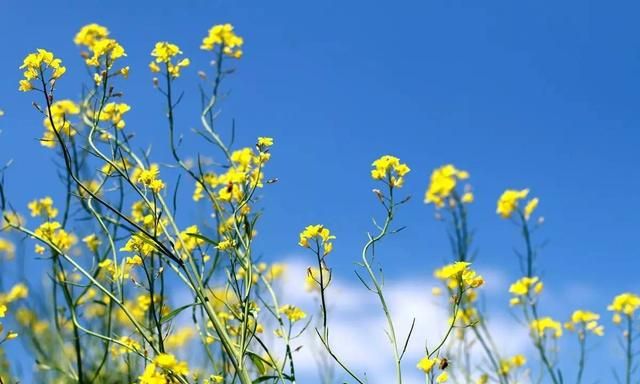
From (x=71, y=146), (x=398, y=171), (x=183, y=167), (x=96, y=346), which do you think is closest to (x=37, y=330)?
(x=96, y=346)

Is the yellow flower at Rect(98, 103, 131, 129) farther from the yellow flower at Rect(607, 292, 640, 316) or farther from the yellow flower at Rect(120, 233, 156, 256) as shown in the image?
the yellow flower at Rect(607, 292, 640, 316)

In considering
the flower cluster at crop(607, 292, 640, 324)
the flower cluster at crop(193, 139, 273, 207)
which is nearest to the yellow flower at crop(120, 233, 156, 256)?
the flower cluster at crop(193, 139, 273, 207)

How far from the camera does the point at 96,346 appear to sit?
3.75 metres

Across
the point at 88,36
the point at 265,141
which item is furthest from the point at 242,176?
the point at 88,36

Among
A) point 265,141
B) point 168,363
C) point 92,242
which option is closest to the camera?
point 168,363

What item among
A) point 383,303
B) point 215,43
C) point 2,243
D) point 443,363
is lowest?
point 443,363

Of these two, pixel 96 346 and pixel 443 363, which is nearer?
pixel 443 363

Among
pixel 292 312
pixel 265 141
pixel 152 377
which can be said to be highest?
pixel 265 141

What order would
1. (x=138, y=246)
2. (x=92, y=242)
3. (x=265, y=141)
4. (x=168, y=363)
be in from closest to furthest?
1. (x=168, y=363)
2. (x=138, y=246)
3. (x=265, y=141)
4. (x=92, y=242)

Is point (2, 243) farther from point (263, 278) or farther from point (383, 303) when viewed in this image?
point (383, 303)

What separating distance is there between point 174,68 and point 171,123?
0.29 m

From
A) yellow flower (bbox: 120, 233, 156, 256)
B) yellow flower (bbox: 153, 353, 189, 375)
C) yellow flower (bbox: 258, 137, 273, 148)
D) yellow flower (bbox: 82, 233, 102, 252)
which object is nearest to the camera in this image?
yellow flower (bbox: 153, 353, 189, 375)

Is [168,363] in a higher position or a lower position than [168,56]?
lower

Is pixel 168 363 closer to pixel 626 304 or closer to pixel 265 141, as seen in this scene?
pixel 265 141
